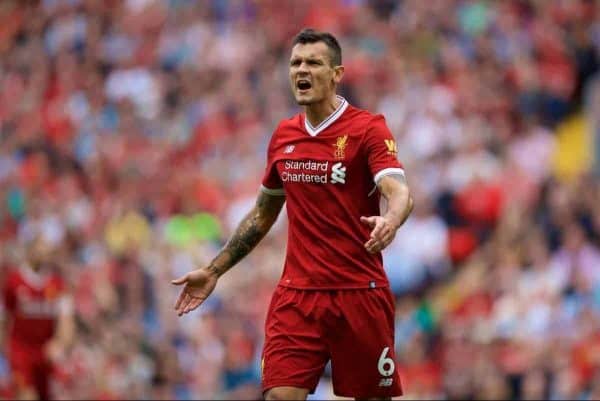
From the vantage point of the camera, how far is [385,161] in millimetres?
8258

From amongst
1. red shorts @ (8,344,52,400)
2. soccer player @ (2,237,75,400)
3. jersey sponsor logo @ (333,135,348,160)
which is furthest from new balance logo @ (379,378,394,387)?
red shorts @ (8,344,52,400)

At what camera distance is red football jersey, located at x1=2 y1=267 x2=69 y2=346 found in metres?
14.6

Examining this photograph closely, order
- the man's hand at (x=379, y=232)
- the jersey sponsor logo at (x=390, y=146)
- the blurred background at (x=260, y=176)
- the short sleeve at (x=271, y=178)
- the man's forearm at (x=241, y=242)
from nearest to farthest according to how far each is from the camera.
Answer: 1. the man's hand at (x=379, y=232)
2. the jersey sponsor logo at (x=390, y=146)
3. the short sleeve at (x=271, y=178)
4. the man's forearm at (x=241, y=242)
5. the blurred background at (x=260, y=176)

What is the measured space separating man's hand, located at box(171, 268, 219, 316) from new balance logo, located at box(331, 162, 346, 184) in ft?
3.36

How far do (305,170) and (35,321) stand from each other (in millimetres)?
6837

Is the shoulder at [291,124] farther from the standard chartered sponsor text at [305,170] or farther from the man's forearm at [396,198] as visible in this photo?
the man's forearm at [396,198]

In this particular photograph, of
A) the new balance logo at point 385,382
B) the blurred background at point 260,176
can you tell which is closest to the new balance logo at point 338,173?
the new balance logo at point 385,382

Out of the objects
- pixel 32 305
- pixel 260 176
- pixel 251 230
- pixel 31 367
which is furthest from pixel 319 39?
pixel 260 176

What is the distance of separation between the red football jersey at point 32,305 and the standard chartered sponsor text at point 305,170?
6450 millimetres

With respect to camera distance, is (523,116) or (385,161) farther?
(523,116)

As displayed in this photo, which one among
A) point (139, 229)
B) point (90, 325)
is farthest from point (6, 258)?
point (139, 229)

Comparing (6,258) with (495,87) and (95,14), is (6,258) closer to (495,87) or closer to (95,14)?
(495,87)

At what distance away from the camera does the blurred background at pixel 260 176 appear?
48.9ft

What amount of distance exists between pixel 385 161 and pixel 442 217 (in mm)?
8091
